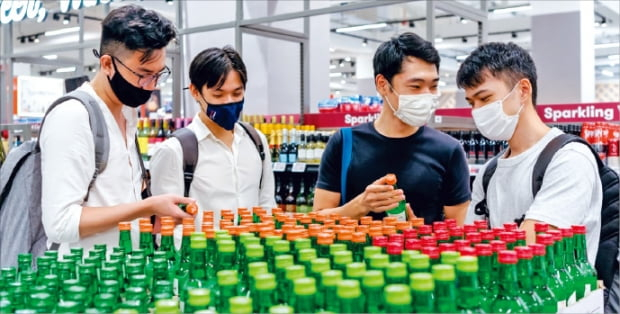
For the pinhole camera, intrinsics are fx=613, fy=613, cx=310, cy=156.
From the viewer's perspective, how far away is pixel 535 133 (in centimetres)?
233

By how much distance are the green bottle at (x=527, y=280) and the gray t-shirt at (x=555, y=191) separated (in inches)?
27.1

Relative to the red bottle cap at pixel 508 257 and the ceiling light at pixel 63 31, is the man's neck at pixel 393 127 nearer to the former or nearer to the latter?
the red bottle cap at pixel 508 257

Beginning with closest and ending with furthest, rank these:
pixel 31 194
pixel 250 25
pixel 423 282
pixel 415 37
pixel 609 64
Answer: pixel 423 282 → pixel 31 194 → pixel 415 37 → pixel 250 25 → pixel 609 64

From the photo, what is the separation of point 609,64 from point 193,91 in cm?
2227

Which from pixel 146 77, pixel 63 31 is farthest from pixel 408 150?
pixel 63 31

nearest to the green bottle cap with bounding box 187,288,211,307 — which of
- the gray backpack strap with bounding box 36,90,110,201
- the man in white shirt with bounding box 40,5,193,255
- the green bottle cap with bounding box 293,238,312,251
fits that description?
the green bottle cap with bounding box 293,238,312,251

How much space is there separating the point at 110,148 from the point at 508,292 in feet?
4.77

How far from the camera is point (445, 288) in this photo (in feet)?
3.75

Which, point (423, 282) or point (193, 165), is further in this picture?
point (193, 165)

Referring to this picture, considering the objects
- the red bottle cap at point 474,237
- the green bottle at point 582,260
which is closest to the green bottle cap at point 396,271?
the red bottle cap at point 474,237

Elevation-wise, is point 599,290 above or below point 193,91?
below

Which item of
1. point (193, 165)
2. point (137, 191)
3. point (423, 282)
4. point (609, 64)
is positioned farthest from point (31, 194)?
point (609, 64)

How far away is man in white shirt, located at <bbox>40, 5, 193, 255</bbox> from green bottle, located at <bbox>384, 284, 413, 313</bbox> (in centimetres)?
116

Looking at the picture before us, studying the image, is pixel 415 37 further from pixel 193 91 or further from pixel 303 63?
pixel 303 63
